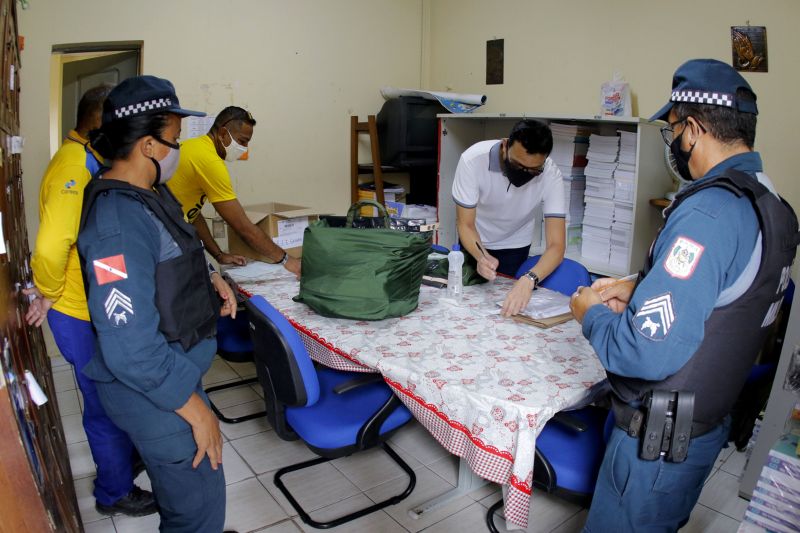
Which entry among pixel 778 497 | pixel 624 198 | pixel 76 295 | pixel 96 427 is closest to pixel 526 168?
pixel 624 198

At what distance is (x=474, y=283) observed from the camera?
8.20ft

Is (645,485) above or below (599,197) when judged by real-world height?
below

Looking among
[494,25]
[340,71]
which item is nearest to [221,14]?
[340,71]

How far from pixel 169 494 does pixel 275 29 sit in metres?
3.32

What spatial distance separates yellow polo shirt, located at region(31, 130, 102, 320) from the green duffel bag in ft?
2.53

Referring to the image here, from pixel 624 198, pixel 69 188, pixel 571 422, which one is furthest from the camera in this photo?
pixel 624 198

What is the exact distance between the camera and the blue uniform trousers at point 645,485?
1.33m

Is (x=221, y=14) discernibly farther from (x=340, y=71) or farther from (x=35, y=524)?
(x=35, y=524)

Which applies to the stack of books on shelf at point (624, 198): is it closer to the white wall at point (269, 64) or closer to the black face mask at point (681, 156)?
the black face mask at point (681, 156)

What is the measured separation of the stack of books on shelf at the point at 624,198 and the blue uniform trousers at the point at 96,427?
2.63m

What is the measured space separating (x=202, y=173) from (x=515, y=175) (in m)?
1.46

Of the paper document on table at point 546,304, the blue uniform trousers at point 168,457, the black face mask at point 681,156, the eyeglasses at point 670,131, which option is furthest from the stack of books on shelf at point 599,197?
the blue uniform trousers at point 168,457

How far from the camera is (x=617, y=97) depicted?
3.27m

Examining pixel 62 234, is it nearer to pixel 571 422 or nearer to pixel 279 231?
pixel 279 231
